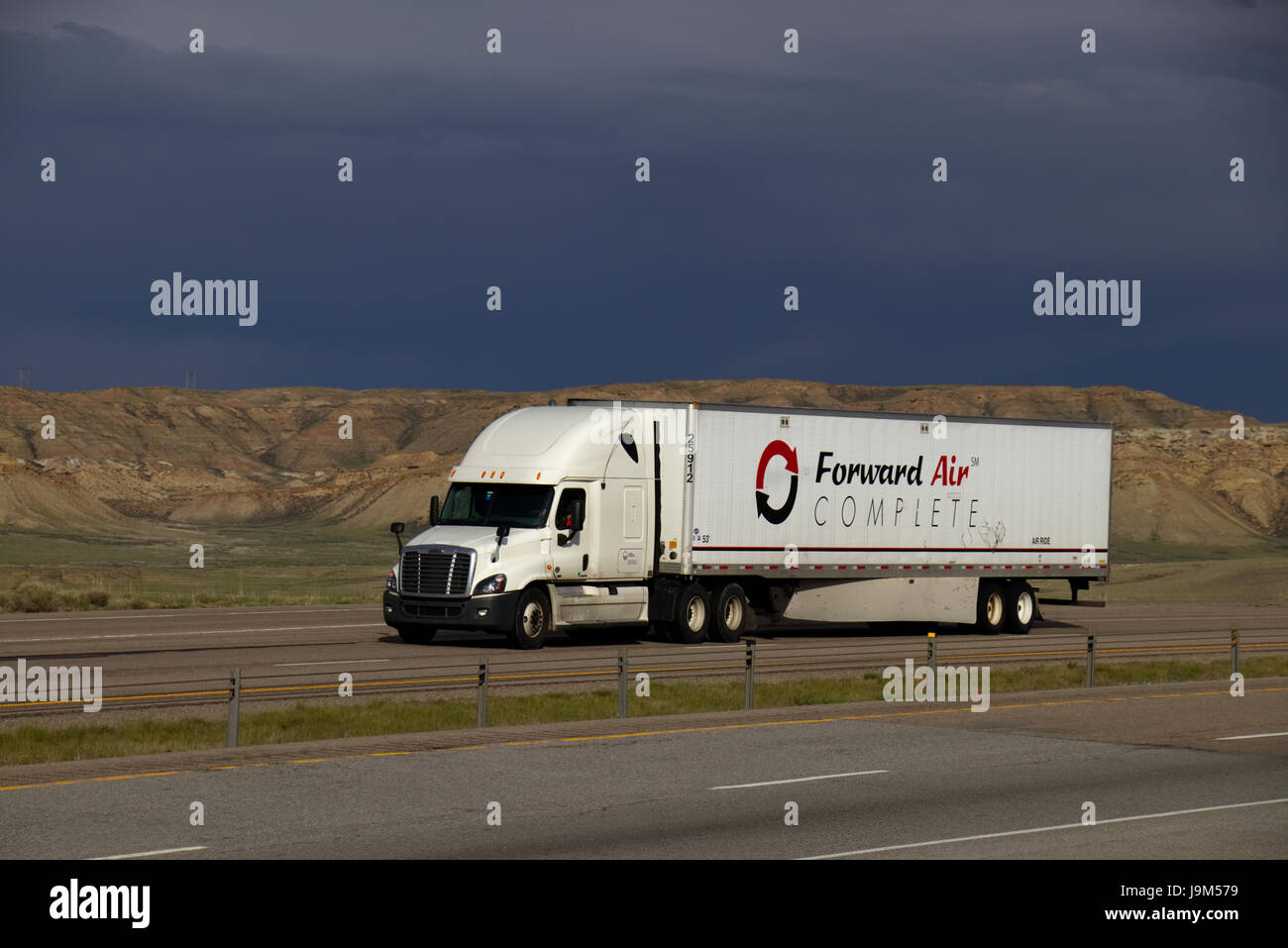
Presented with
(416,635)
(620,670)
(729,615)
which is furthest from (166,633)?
(620,670)

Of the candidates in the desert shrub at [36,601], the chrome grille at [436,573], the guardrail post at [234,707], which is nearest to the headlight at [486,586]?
the chrome grille at [436,573]

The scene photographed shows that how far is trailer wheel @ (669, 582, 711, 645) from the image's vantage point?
95.3ft

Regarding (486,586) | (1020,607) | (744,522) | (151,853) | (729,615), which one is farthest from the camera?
(1020,607)

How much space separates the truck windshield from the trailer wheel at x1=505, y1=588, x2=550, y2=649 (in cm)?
120

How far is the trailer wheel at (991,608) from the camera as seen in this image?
33750 millimetres

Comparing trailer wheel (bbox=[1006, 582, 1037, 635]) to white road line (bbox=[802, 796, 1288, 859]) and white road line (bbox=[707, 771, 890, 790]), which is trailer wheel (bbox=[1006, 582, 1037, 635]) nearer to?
white road line (bbox=[707, 771, 890, 790])

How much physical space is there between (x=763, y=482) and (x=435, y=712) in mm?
11700

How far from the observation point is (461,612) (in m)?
27.0

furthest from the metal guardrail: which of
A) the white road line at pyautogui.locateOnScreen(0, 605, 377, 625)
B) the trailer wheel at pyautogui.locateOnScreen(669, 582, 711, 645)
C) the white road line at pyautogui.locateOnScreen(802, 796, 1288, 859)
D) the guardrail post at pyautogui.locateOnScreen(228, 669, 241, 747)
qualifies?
the white road line at pyautogui.locateOnScreen(0, 605, 377, 625)

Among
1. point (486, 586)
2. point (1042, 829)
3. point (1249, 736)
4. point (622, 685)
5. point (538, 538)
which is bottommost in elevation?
point (1249, 736)

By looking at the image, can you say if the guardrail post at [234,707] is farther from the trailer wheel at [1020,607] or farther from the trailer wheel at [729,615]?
the trailer wheel at [1020,607]

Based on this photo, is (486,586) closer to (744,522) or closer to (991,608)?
(744,522)
